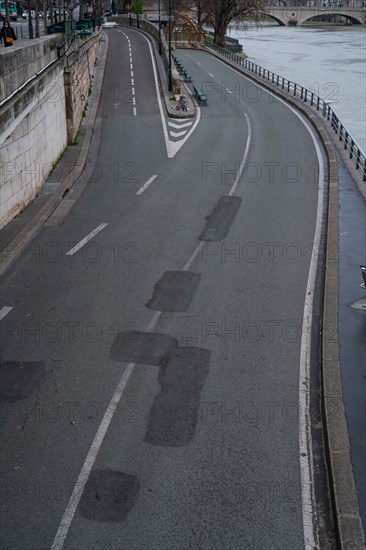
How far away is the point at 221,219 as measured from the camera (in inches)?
752

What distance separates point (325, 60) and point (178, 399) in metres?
79.7

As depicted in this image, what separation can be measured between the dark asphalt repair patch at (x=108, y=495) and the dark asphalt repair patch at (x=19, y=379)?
7.41 feet

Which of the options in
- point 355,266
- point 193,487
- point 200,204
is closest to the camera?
point 193,487

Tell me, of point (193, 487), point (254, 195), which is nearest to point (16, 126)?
point (254, 195)

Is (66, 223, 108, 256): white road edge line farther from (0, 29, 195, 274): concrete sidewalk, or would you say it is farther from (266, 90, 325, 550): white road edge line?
(266, 90, 325, 550): white road edge line

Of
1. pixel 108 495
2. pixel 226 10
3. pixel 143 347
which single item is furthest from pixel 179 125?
pixel 226 10

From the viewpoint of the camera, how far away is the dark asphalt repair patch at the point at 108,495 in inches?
297

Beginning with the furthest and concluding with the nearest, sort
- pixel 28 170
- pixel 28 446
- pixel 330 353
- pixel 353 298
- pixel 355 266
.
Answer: pixel 28 170 → pixel 355 266 → pixel 353 298 → pixel 330 353 → pixel 28 446

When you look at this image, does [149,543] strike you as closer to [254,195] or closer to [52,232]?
[52,232]

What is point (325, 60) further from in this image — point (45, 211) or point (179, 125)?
point (45, 211)

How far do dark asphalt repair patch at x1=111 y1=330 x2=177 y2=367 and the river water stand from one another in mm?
31908

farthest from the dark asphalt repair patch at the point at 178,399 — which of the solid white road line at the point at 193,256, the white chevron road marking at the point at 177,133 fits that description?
the white chevron road marking at the point at 177,133

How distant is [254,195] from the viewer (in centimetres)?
2147

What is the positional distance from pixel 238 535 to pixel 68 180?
54.7 feet
